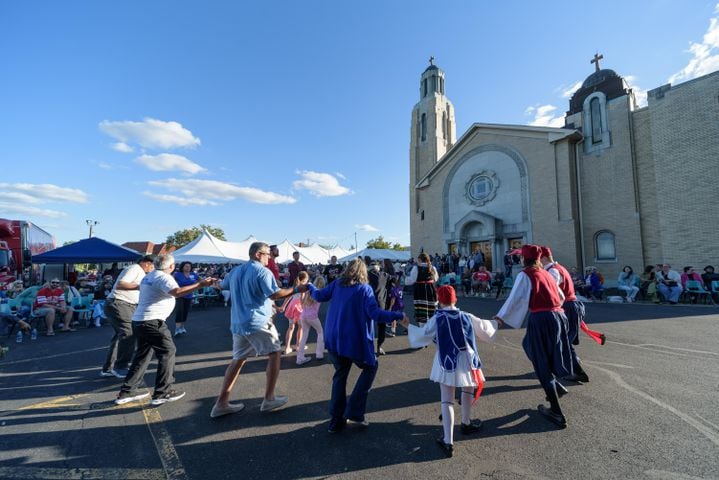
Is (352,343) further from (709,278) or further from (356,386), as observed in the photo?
(709,278)

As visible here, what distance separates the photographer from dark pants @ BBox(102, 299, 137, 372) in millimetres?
4750

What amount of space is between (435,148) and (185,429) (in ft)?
99.1

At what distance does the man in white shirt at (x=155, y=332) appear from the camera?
3961 mm

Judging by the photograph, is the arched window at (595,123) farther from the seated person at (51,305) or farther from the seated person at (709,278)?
the seated person at (51,305)

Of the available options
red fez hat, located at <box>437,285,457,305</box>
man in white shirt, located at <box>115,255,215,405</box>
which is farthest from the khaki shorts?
red fez hat, located at <box>437,285,457,305</box>

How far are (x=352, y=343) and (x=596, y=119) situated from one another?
21.4 meters

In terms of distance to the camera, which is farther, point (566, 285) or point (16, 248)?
point (16, 248)

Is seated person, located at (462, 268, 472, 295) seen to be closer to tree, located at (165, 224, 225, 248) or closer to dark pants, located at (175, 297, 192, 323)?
dark pants, located at (175, 297, 192, 323)

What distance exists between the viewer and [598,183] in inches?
679

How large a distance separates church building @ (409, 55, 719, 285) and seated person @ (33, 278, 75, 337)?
20.4 m

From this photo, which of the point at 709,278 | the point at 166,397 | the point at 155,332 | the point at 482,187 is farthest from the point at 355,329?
the point at 482,187

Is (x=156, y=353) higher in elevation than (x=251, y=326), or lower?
lower

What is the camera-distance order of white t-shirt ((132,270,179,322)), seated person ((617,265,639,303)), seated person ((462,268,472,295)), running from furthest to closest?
seated person ((462,268,472,295)), seated person ((617,265,639,303)), white t-shirt ((132,270,179,322))

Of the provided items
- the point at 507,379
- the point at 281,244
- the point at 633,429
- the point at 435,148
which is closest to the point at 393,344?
the point at 507,379
